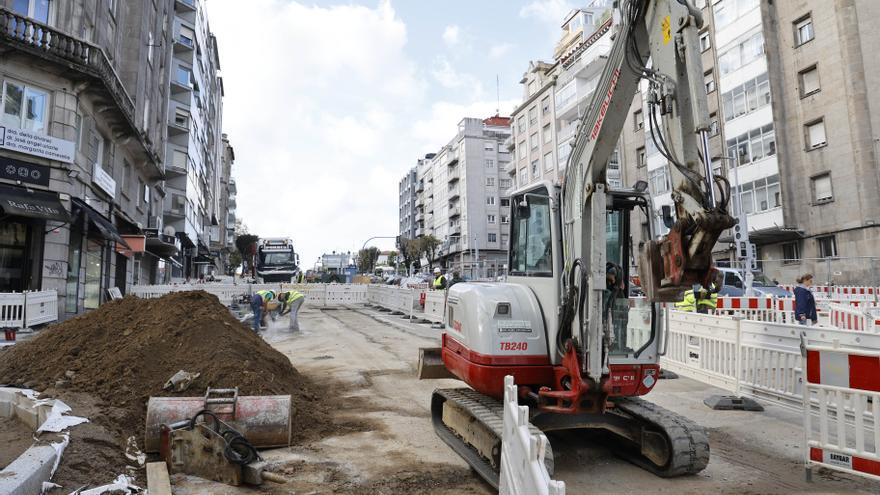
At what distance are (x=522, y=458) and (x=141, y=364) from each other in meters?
5.45

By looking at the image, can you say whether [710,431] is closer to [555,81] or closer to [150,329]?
[150,329]

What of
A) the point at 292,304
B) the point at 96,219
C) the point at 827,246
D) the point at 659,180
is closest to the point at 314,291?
the point at 96,219

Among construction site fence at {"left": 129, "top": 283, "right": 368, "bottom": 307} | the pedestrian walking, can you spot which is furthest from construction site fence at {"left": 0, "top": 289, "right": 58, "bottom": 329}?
the pedestrian walking

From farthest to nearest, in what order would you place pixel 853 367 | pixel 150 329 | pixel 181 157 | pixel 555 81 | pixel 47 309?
pixel 555 81
pixel 181 157
pixel 47 309
pixel 150 329
pixel 853 367

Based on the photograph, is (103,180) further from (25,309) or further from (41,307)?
(25,309)

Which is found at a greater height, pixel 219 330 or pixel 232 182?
pixel 232 182

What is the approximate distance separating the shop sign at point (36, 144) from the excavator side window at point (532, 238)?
15.3 metres

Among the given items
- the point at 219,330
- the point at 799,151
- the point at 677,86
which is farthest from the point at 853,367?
the point at 799,151

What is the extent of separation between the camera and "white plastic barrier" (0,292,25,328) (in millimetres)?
12523

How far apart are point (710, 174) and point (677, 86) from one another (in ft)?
2.23

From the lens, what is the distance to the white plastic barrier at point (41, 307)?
13.2 meters

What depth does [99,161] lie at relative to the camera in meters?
18.8

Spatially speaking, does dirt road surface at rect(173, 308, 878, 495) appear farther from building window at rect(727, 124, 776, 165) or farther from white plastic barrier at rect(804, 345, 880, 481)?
building window at rect(727, 124, 776, 165)

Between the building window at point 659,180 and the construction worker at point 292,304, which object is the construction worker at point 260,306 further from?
the building window at point 659,180
